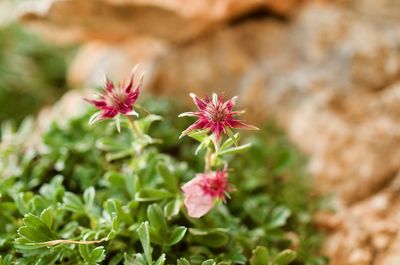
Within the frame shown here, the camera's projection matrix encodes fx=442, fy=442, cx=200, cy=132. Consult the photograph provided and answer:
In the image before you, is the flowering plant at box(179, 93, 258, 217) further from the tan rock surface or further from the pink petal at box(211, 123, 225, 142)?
the tan rock surface

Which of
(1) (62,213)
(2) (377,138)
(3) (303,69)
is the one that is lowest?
(1) (62,213)

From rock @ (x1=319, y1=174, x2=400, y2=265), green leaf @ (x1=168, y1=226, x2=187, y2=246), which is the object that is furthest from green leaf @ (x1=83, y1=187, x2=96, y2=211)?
rock @ (x1=319, y1=174, x2=400, y2=265)

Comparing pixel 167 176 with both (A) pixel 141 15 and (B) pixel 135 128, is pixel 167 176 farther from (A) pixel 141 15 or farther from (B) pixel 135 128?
(A) pixel 141 15

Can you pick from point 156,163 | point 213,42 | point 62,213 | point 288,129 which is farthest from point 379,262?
point 213,42

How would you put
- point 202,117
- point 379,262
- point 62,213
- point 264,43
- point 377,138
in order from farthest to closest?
point 264,43 → point 377,138 → point 379,262 → point 62,213 → point 202,117

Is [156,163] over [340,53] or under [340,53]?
under

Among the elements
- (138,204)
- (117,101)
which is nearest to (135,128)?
(117,101)

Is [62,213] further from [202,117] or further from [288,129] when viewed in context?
[288,129]
